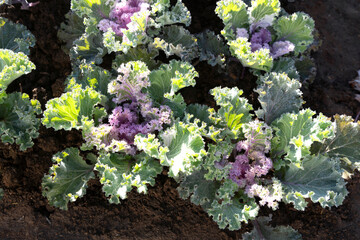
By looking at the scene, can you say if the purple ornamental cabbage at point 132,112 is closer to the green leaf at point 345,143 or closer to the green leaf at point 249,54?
the green leaf at point 249,54

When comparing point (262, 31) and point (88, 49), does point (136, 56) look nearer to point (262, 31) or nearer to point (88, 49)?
point (88, 49)

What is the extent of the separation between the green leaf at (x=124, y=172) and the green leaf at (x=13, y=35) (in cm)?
154

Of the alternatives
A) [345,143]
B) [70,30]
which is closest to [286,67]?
[345,143]

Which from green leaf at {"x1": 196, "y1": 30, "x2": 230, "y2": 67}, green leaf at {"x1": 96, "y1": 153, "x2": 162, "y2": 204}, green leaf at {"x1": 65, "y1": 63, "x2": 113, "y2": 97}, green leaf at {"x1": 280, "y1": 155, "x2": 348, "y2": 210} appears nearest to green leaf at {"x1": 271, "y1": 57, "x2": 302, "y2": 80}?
green leaf at {"x1": 196, "y1": 30, "x2": 230, "y2": 67}

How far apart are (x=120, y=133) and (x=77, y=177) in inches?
22.1

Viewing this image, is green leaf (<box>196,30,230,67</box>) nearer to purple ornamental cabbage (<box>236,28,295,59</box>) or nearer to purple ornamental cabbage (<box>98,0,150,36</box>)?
purple ornamental cabbage (<box>236,28,295,59</box>)

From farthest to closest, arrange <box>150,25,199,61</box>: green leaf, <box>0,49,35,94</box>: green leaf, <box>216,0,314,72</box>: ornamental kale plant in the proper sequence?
<box>150,25,199,61</box>: green leaf
<box>216,0,314,72</box>: ornamental kale plant
<box>0,49,35,94</box>: green leaf

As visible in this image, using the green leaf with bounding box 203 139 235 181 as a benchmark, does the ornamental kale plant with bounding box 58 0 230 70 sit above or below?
above

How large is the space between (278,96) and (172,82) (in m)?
1.05

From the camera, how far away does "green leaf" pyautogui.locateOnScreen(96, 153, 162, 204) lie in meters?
3.14

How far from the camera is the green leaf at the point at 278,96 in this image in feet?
11.9

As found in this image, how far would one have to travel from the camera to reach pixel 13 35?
3.97 m

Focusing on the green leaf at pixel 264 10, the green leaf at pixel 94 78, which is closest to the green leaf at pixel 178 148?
the green leaf at pixel 94 78

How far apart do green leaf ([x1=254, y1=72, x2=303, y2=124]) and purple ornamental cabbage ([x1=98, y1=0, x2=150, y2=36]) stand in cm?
143
